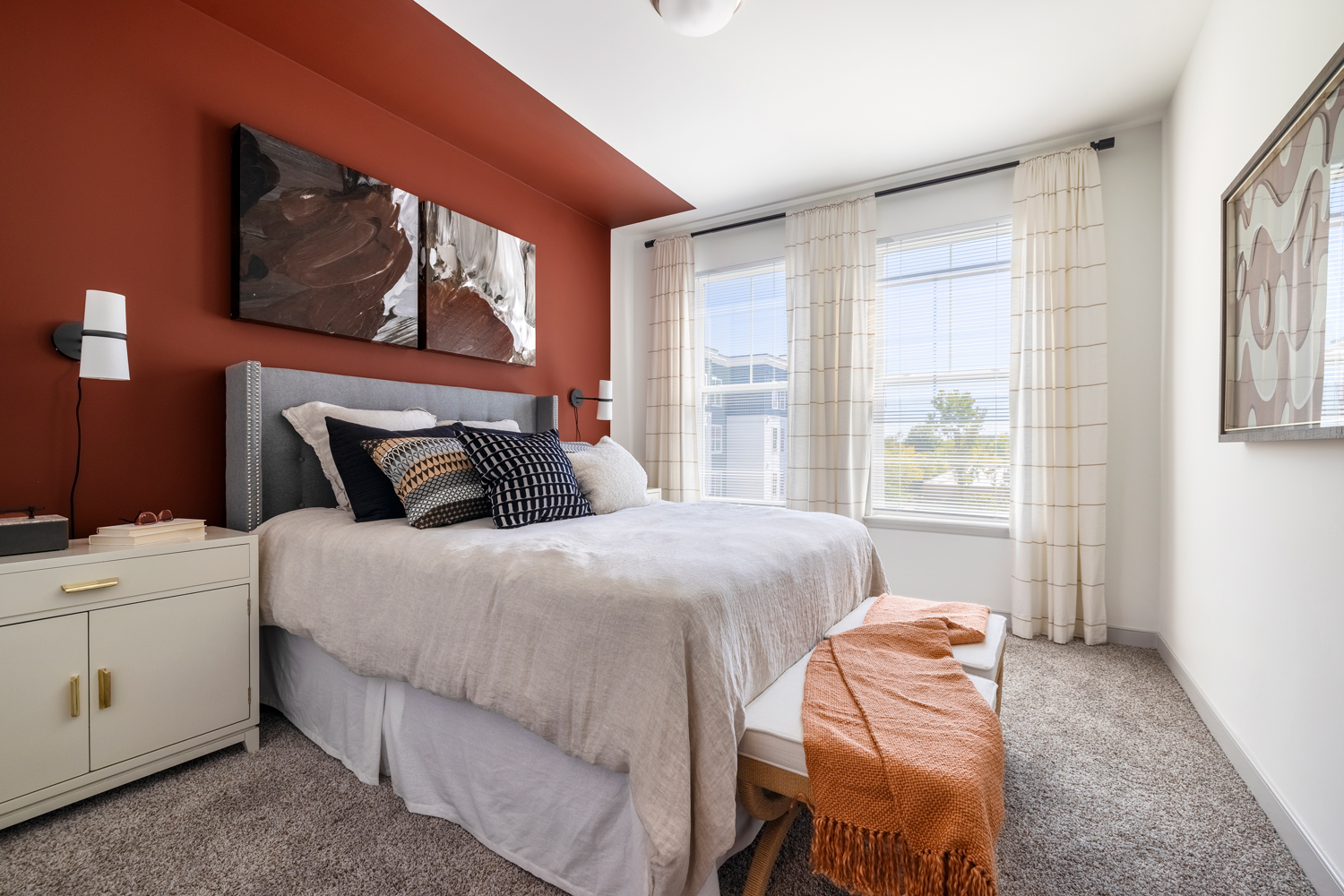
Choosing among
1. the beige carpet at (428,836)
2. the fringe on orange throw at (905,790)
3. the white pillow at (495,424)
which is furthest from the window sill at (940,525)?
the fringe on orange throw at (905,790)

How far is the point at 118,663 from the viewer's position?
164 cm

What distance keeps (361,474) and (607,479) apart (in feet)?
3.11

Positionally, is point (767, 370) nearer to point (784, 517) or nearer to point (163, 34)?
point (784, 517)

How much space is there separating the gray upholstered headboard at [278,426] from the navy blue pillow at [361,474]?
242 millimetres

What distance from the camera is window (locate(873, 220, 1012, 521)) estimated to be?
348cm

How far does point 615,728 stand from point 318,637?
1164mm

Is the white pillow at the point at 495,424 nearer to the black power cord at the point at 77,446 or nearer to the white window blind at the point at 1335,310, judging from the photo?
the black power cord at the point at 77,446

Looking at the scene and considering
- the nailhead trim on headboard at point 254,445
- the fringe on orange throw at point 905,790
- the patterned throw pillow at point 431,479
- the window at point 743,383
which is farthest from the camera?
the window at point 743,383

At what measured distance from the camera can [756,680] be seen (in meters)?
1.40

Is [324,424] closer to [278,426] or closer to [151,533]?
[278,426]

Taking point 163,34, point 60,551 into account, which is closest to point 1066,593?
point 60,551

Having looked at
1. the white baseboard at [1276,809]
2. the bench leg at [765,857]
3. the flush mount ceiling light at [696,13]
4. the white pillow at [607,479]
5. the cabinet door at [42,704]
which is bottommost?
the white baseboard at [1276,809]

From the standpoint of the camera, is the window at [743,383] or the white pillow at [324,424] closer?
the white pillow at [324,424]

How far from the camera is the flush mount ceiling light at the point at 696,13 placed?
6.49 ft
